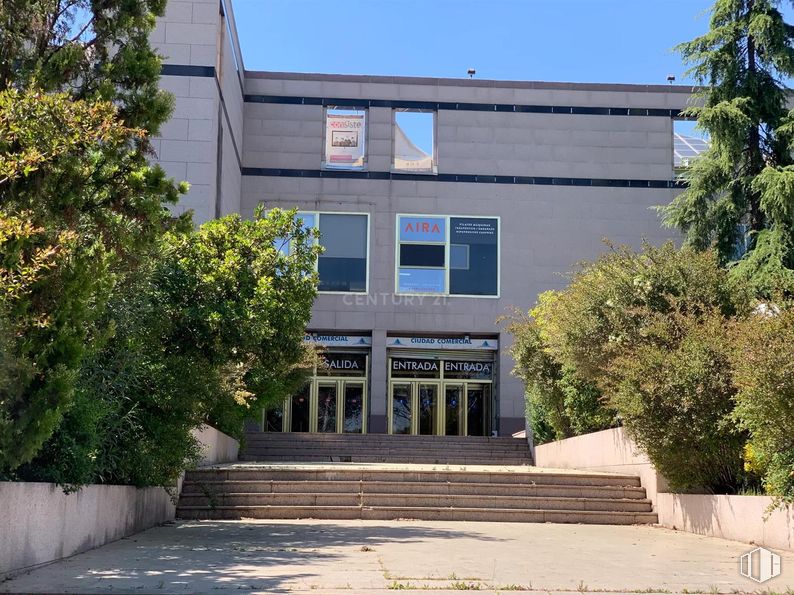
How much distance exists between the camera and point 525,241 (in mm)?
33750

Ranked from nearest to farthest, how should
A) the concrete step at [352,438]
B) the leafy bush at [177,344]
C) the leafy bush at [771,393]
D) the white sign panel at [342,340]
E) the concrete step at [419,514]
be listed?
the leafy bush at [771,393] → the leafy bush at [177,344] → the concrete step at [419,514] → the concrete step at [352,438] → the white sign panel at [342,340]

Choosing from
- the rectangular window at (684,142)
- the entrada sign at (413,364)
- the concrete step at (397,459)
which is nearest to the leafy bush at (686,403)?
the concrete step at (397,459)

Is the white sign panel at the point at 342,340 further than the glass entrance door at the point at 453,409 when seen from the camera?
No

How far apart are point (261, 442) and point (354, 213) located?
32.5 ft

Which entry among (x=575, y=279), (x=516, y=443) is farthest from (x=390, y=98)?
(x=575, y=279)

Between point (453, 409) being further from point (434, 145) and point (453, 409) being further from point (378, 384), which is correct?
point (434, 145)

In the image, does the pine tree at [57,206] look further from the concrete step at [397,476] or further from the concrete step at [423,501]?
the concrete step at [397,476]

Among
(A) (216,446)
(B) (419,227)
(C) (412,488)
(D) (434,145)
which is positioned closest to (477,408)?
(B) (419,227)

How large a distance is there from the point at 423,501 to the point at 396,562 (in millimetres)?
6206

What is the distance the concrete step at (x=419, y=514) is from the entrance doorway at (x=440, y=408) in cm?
1929

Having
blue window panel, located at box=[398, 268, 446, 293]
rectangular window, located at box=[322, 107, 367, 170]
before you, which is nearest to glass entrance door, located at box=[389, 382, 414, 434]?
blue window panel, located at box=[398, 268, 446, 293]

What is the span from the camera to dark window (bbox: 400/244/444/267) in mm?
33500

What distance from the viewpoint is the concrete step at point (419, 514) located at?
14.1 meters

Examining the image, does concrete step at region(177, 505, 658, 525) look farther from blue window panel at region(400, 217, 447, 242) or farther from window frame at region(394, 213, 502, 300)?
blue window panel at region(400, 217, 447, 242)
